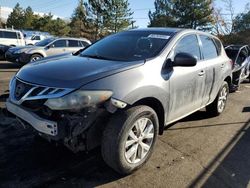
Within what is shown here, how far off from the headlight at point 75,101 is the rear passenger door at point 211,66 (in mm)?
2453

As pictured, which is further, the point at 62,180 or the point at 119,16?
the point at 119,16

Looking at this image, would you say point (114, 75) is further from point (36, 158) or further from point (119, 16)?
point (119, 16)

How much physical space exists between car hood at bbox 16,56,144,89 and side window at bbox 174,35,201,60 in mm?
915

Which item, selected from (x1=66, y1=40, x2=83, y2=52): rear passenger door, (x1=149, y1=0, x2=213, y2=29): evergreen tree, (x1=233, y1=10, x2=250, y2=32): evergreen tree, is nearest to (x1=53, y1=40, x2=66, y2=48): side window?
(x1=66, y1=40, x2=83, y2=52): rear passenger door

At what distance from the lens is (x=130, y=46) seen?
178 inches

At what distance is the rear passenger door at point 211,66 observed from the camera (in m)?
5.18

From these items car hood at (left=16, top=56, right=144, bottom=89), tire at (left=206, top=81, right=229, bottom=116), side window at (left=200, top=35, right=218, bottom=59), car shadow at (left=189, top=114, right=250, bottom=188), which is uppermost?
side window at (left=200, top=35, right=218, bottom=59)

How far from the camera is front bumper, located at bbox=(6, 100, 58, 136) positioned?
3.16 metres

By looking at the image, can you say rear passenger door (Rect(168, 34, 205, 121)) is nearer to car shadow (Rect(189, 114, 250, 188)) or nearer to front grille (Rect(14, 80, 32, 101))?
car shadow (Rect(189, 114, 250, 188))

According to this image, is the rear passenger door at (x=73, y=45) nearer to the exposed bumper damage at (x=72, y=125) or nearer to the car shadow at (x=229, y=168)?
the car shadow at (x=229, y=168)

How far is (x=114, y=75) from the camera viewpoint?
11.4ft

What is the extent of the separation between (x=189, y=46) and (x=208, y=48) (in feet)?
2.64

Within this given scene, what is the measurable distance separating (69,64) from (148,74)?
98 cm

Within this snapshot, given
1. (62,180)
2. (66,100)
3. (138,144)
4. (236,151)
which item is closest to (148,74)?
(138,144)
